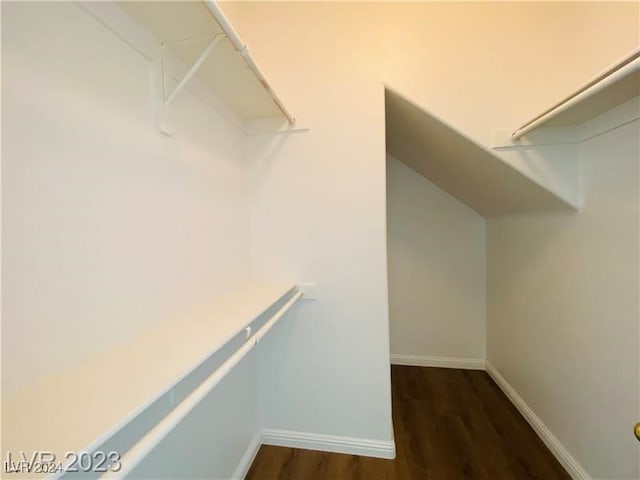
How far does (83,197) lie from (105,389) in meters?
0.48

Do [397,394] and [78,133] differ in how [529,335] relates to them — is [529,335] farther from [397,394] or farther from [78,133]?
[78,133]

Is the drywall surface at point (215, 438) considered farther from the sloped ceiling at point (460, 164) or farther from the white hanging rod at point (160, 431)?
the sloped ceiling at point (460, 164)

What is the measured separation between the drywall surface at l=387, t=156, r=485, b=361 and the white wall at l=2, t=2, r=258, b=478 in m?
2.13

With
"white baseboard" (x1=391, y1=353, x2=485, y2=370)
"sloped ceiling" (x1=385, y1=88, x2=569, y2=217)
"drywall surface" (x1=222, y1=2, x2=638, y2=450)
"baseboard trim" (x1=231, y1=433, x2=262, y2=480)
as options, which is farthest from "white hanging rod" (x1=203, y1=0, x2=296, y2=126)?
"white baseboard" (x1=391, y1=353, x2=485, y2=370)

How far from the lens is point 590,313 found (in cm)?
151

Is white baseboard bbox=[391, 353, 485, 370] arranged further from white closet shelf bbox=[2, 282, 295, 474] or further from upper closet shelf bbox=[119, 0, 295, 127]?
upper closet shelf bbox=[119, 0, 295, 127]

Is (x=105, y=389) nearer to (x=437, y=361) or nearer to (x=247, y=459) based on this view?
(x=247, y=459)

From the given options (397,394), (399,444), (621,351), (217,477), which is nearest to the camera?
(621,351)

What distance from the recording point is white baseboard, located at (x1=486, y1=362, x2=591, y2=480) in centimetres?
158

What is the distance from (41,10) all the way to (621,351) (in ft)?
7.47

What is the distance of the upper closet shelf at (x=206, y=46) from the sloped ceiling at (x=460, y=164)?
2.77 ft

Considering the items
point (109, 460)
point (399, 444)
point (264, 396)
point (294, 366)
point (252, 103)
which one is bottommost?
point (399, 444)

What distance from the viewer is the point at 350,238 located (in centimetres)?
176

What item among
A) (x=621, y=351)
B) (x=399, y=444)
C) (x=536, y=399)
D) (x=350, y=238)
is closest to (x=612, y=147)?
(x=621, y=351)
